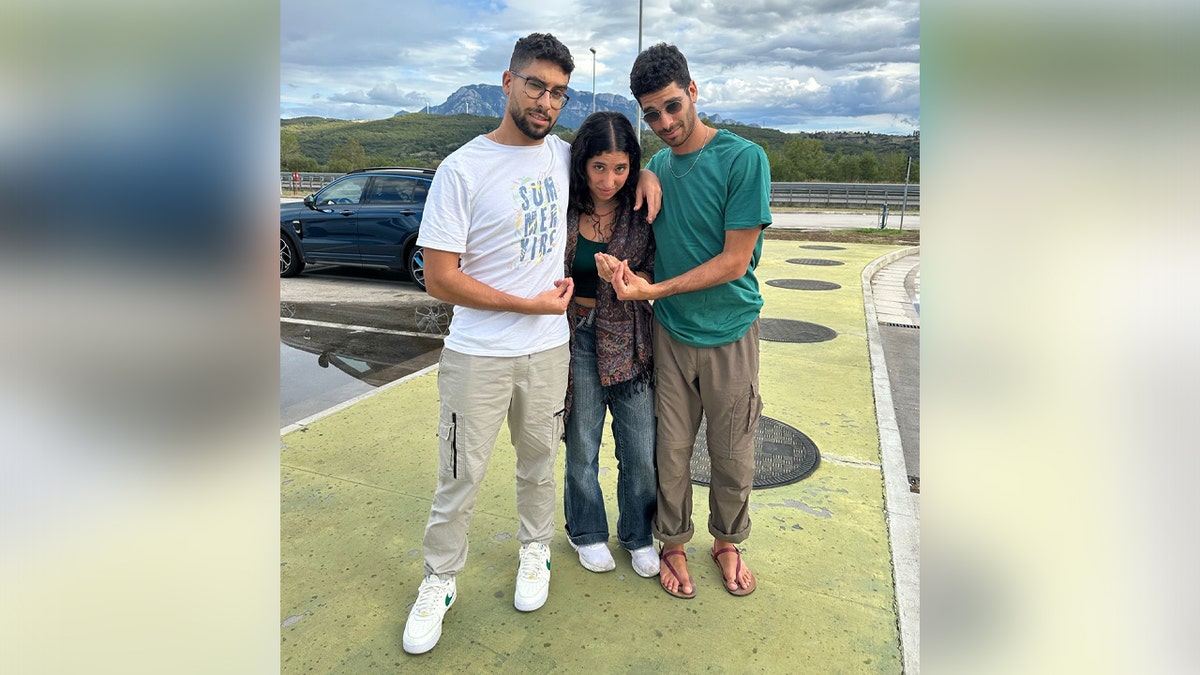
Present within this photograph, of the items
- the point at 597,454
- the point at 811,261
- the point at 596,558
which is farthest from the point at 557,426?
the point at 811,261

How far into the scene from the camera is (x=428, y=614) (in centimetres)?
234

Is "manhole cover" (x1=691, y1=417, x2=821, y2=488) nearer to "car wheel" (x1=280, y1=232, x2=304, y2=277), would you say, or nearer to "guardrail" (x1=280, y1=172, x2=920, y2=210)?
"car wheel" (x1=280, y1=232, x2=304, y2=277)

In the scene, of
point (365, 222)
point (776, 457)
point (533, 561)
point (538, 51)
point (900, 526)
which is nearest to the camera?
point (538, 51)

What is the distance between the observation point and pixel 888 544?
117 inches

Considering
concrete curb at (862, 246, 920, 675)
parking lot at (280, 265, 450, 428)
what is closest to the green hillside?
parking lot at (280, 265, 450, 428)

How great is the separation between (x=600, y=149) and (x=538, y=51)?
1.26 feet

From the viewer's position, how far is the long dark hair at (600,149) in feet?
7.95

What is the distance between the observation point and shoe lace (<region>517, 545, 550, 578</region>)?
8.51ft

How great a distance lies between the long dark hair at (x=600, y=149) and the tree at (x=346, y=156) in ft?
186

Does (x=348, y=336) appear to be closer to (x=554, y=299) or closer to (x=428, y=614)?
(x=428, y=614)

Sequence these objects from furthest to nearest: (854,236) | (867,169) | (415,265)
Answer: (867,169) < (854,236) < (415,265)
